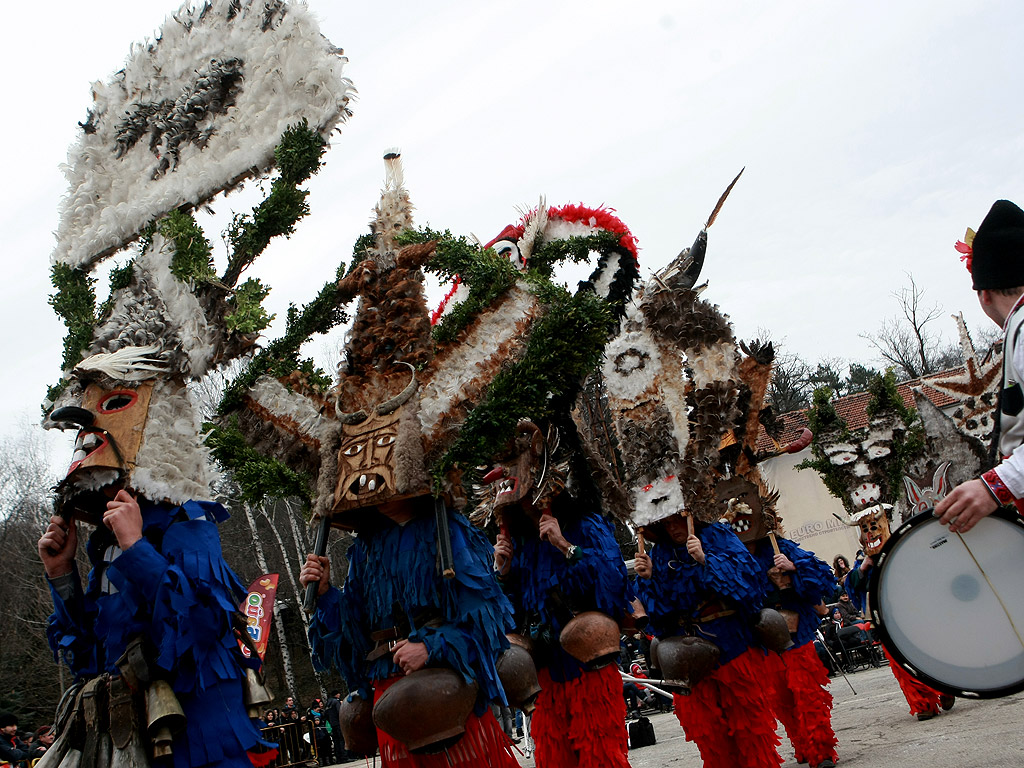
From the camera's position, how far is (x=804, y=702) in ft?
21.1

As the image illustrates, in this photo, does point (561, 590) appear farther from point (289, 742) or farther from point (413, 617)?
point (289, 742)

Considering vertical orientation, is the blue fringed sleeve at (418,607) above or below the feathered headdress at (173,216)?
below

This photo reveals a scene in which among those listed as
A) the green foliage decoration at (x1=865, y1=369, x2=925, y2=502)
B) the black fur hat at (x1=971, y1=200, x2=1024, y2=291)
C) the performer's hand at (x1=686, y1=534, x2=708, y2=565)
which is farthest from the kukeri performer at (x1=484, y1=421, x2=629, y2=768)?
the green foliage decoration at (x1=865, y1=369, x2=925, y2=502)

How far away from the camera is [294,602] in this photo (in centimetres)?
2695

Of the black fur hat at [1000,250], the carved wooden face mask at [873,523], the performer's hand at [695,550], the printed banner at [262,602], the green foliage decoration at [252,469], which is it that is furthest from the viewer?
the printed banner at [262,602]

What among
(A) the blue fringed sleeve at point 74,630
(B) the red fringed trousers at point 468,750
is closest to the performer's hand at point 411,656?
(B) the red fringed trousers at point 468,750

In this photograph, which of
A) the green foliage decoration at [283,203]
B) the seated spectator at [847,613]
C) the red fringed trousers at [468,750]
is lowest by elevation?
the seated spectator at [847,613]

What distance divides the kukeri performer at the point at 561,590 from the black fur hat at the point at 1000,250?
2.64 meters

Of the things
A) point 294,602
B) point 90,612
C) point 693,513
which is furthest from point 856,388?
point 90,612

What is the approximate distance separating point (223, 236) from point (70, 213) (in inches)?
37.7

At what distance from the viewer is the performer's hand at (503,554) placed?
5.27 m

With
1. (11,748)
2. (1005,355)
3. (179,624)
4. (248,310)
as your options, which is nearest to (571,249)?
(248,310)

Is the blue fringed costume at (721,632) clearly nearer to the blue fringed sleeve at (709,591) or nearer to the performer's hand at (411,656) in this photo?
the blue fringed sleeve at (709,591)

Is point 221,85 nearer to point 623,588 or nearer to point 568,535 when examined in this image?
point 568,535
